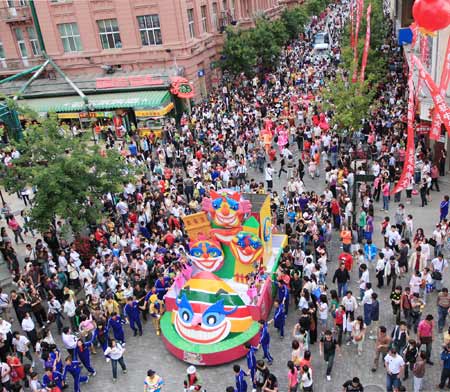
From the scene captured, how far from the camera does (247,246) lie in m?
14.0

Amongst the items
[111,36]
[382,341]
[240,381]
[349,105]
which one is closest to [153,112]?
[111,36]

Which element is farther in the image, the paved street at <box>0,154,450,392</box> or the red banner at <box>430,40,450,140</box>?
the red banner at <box>430,40,450,140</box>

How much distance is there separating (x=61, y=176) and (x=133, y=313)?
575 centimetres

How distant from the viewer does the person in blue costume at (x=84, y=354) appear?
12484 mm

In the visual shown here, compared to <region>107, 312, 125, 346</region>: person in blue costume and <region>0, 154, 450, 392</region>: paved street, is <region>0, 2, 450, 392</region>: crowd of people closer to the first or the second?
<region>107, 312, 125, 346</region>: person in blue costume

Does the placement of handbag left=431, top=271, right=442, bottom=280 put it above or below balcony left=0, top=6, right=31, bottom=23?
below

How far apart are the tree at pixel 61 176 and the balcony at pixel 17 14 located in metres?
21.2

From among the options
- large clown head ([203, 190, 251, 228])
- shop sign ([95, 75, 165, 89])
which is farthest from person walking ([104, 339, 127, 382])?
shop sign ([95, 75, 165, 89])

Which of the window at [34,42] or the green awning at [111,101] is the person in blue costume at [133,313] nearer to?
the green awning at [111,101]

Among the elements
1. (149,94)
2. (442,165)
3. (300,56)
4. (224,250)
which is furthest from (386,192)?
(300,56)

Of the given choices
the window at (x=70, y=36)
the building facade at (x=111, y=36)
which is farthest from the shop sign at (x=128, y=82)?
the window at (x=70, y=36)

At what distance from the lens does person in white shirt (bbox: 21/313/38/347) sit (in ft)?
43.5

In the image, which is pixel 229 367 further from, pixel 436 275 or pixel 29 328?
pixel 436 275

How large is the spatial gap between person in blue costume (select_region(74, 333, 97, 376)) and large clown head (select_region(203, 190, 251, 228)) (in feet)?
15.7
